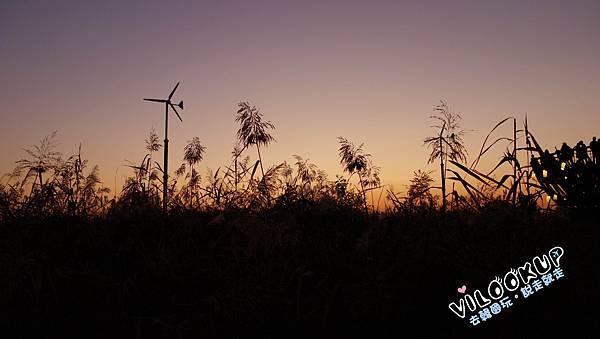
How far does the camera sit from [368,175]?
8.55 meters

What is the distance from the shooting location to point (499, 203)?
414cm

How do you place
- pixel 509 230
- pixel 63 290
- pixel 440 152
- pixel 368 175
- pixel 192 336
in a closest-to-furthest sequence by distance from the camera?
pixel 192 336
pixel 63 290
pixel 509 230
pixel 440 152
pixel 368 175

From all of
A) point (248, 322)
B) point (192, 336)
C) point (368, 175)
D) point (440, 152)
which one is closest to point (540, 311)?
point (248, 322)

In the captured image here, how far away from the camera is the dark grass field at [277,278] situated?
2.87 metres

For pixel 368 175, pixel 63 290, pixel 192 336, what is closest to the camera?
pixel 192 336

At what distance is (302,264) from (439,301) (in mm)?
910

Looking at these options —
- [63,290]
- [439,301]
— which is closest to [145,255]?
[63,290]

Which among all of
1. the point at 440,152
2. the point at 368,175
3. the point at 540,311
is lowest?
the point at 540,311

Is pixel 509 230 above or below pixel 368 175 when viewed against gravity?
below

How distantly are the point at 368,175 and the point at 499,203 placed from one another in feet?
14.6

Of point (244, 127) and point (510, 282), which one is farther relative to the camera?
point (244, 127)

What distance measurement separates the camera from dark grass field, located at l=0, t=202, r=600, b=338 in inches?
113

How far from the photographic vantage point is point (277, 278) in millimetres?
3203

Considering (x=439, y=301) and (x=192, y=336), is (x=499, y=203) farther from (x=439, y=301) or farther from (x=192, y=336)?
(x=192, y=336)
